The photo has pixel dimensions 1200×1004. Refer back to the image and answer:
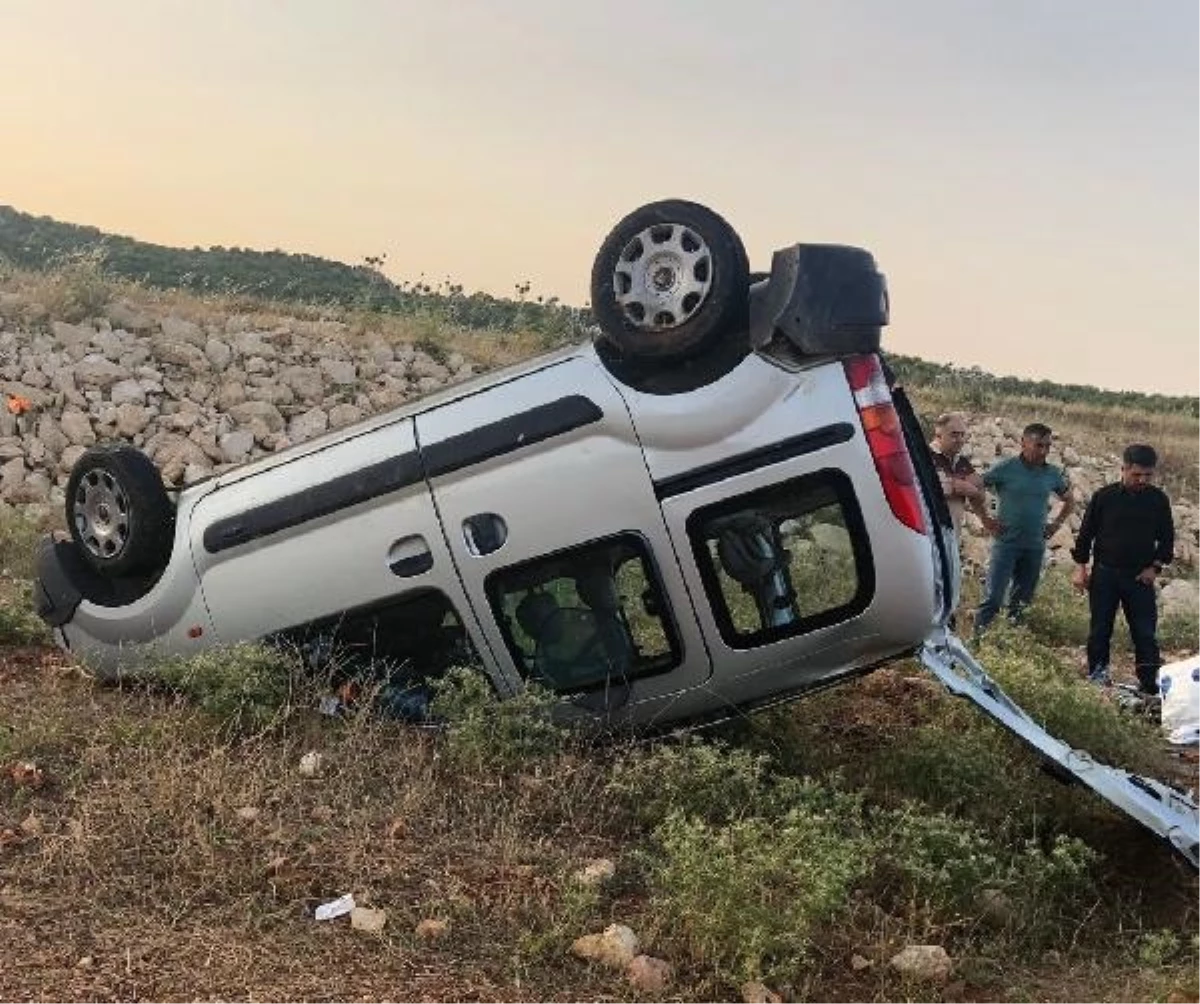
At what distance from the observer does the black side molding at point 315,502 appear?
5641 mm

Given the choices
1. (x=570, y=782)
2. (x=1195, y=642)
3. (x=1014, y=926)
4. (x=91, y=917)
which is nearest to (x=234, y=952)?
(x=91, y=917)

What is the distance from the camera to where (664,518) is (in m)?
5.26

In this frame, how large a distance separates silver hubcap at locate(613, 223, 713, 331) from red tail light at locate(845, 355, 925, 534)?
720 mm

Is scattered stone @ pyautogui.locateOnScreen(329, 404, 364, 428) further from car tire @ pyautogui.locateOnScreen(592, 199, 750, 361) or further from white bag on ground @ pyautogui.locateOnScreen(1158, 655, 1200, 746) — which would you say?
white bag on ground @ pyautogui.locateOnScreen(1158, 655, 1200, 746)

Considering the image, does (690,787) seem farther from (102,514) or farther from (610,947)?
(102,514)

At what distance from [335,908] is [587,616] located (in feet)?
6.06

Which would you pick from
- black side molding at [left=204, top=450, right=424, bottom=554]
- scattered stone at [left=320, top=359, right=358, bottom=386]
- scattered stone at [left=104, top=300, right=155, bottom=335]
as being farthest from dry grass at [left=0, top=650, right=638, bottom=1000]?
scattered stone at [left=104, top=300, right=155, bottom=335]

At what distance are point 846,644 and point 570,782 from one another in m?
1.24

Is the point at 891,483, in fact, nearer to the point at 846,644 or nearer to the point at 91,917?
the point at 846,644

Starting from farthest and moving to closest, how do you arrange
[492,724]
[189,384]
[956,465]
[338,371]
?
[338,371] → [189,384] → [956,465] → [492,724]

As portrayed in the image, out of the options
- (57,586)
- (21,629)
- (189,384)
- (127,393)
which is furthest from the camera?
(189,384)

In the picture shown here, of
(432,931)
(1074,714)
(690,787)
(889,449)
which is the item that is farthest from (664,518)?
(1074,714)

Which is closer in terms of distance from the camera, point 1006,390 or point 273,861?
point 273,861

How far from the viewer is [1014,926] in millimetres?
4418
